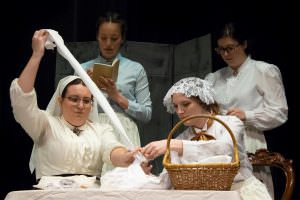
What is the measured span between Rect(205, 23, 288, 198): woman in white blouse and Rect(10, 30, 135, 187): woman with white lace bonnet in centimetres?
83

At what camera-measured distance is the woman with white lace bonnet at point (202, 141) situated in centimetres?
245

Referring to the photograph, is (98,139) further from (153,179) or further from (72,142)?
(153,179)

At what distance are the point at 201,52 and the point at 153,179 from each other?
217 centimetres

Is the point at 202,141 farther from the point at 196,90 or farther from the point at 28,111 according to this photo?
the point at 28,111

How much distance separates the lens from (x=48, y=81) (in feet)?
13.2

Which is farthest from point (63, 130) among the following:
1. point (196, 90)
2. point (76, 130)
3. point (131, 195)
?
point (131, 195)

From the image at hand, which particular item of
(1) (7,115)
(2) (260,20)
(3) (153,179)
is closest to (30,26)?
(1) (7,115)

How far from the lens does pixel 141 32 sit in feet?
14.3

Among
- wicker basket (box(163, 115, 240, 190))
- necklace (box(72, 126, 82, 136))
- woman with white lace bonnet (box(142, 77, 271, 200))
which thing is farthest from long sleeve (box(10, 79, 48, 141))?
wicker basket (box(163, 115, 240, 190))

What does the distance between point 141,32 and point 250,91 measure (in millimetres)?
1111

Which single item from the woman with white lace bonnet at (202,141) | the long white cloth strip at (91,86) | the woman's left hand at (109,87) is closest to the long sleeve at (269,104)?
the woman with white lace bonnet at (202,141)

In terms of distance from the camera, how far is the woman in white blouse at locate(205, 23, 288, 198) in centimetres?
343

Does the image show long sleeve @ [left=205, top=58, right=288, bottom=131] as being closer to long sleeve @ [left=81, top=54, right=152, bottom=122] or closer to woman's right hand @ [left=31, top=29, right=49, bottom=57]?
long sleeve @ [left=81, top=54, right=152, bottom=122]

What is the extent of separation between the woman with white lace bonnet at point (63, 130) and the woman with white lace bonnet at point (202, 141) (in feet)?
0.97
